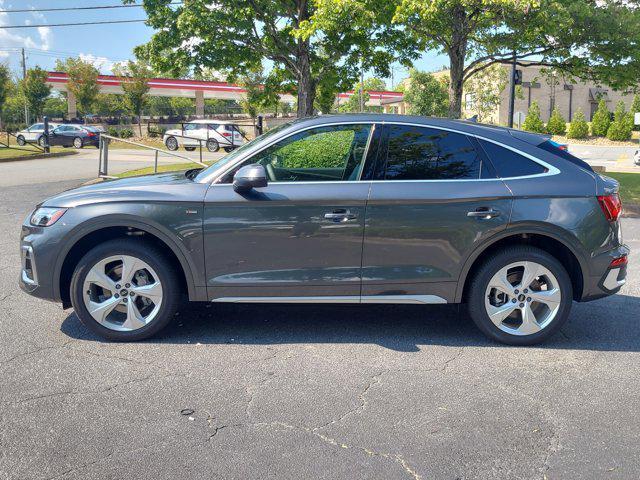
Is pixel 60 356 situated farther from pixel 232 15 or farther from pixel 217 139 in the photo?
pixel 217 139

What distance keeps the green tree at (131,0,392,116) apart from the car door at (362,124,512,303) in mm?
10742

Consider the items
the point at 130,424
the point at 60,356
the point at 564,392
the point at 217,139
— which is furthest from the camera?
the point at 217,139

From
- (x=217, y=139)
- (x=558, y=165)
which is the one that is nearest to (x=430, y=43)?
(x=558, y=165)

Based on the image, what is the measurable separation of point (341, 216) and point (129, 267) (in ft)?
5.49

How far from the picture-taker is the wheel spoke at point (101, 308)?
4.65 m

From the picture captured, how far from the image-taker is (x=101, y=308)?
15.2 feet

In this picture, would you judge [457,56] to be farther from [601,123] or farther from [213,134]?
[601,123]

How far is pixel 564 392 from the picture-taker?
156 inches

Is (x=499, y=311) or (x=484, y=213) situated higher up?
(x=484, y=213)

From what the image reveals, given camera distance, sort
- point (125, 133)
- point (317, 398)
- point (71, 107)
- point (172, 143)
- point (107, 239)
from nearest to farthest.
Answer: point (317, 398) < point (107, 239) < point (172, 143) < point (125, 133) < point (71, 107)

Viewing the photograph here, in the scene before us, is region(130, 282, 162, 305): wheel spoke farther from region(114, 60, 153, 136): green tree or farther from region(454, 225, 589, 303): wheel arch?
region(114, 60, 153, 136): green tree

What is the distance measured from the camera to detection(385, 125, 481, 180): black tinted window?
4680mm

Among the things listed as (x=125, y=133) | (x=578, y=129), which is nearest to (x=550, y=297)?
(x=125, y=133)

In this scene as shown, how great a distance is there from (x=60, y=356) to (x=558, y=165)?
4036mm
